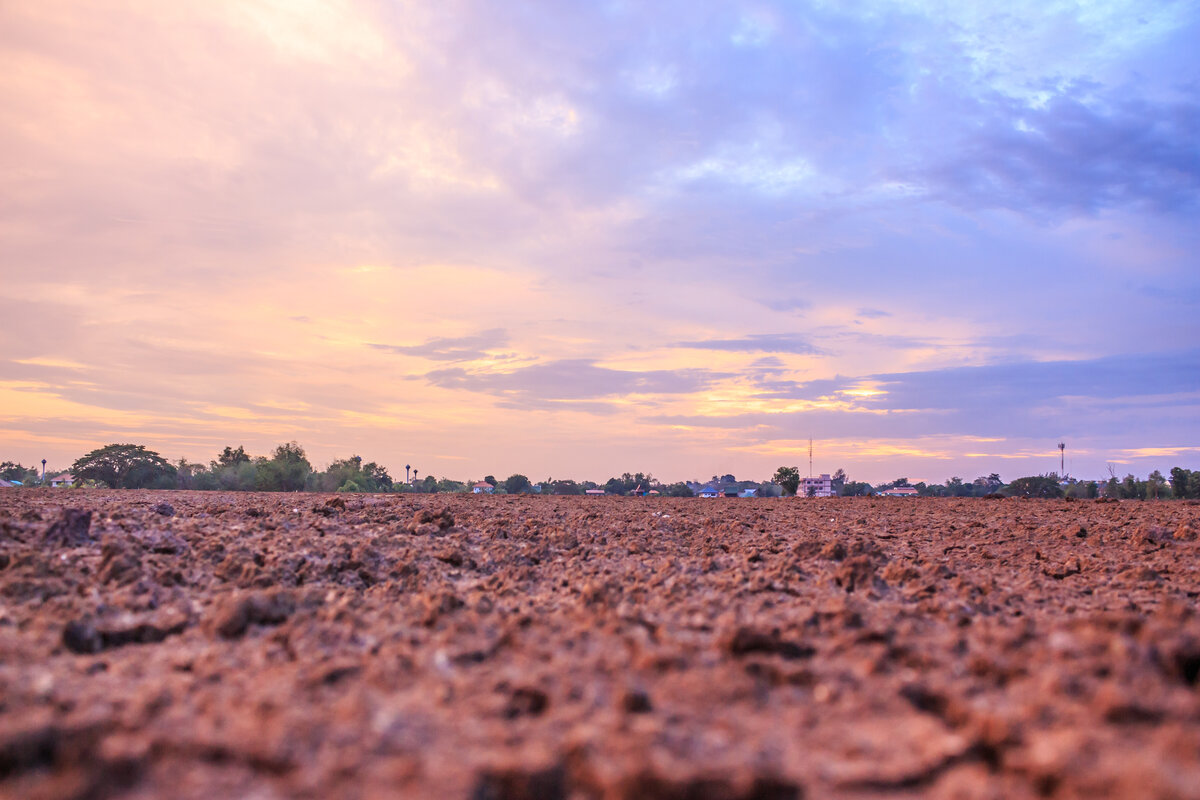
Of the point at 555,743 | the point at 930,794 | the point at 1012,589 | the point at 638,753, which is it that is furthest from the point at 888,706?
the point at 1012,589

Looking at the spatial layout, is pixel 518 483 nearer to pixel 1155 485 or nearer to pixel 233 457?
pixel 233 457

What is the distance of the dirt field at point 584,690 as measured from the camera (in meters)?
3.31

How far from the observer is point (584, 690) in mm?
4258

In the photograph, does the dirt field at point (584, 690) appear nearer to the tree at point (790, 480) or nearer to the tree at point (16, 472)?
the tree at point (790, 480)

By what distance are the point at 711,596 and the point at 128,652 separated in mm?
5245

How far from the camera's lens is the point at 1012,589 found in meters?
9.77

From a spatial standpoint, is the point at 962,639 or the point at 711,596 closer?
the point at 962,639

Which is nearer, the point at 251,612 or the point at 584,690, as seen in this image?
the point at 584,690

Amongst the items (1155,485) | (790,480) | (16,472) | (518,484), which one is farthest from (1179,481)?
(16,472)

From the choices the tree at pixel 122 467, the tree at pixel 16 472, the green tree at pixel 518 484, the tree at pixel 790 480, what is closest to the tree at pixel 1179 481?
the tree at pixel 790 480

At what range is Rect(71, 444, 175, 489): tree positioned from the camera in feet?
251

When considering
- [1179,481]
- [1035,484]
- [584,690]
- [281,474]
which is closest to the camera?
[584,690]

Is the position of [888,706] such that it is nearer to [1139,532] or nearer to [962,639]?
→ [962,639]

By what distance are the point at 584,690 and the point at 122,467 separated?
290 feet
